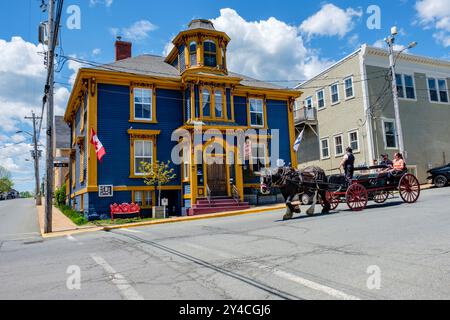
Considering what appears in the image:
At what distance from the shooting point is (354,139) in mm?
28703

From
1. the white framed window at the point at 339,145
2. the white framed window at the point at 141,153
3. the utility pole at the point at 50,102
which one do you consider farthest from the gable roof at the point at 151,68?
the white framed window at the point at 339,145

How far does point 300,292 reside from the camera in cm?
484

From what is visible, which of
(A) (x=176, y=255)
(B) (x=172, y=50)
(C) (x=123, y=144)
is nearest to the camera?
(A) (x=176, y=255)

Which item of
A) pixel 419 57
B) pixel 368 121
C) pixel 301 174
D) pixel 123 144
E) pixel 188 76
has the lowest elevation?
pixel 301 174

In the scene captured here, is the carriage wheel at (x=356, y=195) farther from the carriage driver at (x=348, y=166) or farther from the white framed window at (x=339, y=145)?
the white framed window at (x=339, y=145)

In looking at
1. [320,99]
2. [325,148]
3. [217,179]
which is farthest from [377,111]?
[217,179]

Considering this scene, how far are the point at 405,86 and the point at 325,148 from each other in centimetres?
804

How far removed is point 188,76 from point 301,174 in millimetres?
11824

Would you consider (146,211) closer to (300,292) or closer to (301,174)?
(301,174)

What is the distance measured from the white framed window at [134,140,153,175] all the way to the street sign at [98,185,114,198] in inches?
71.4

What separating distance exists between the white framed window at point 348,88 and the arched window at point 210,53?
1149 centimetres

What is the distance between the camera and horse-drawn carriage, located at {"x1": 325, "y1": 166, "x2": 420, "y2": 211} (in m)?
13.3

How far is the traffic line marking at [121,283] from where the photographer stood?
5051 mm
